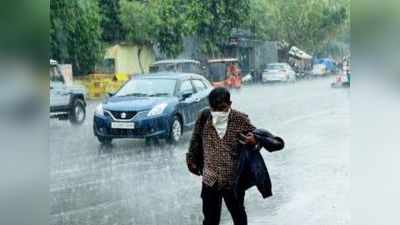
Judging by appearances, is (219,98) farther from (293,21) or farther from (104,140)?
(104,140)

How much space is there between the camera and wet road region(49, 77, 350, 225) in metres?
5.09

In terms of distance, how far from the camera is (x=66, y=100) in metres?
5.40

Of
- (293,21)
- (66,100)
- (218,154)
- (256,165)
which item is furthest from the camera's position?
(66,100)

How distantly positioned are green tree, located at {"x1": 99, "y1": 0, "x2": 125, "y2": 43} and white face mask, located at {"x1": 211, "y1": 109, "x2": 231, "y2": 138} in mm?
1558

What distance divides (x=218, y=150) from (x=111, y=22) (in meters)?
1.79

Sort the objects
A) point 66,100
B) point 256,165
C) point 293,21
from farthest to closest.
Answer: point 66,100 → point 293,21 → point 256,165

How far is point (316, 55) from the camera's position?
5348 mm

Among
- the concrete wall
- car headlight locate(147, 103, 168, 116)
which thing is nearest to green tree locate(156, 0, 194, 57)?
the concrete wall

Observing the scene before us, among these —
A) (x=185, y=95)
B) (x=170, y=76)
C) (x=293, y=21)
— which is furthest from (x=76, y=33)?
(x=293, y=21)

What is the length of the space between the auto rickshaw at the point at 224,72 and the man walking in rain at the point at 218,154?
0.95 metres

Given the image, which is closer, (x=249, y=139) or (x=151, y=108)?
(x=249, y=139)

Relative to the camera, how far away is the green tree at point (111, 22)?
211 inches

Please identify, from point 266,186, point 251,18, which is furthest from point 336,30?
point 266,186
